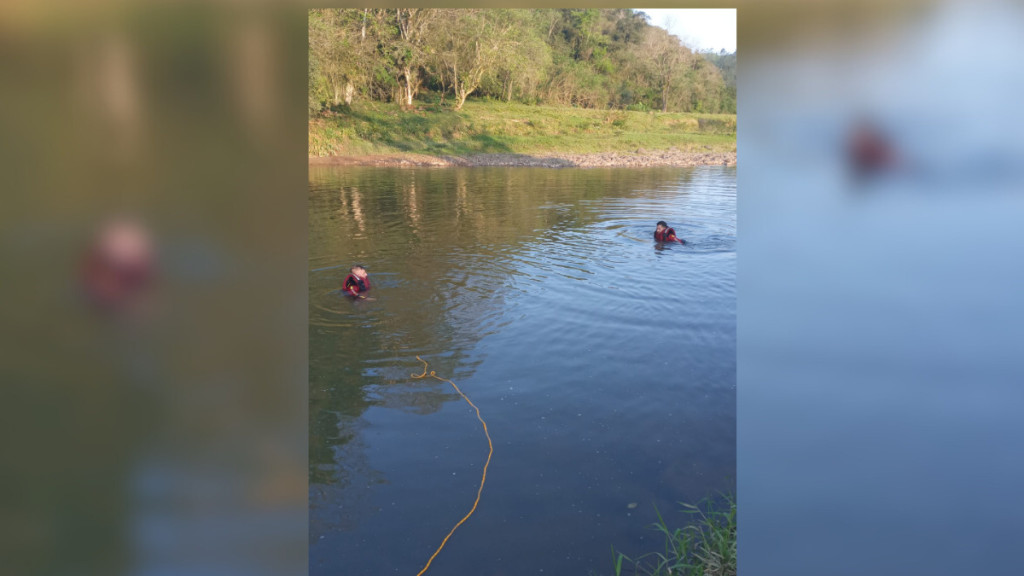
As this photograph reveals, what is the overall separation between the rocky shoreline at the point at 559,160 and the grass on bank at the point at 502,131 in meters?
0.25

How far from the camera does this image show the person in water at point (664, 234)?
320 inches

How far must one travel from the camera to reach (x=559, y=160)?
17.0 m

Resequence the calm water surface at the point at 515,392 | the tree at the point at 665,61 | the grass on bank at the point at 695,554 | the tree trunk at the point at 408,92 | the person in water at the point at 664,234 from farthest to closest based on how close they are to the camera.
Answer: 1. the tree at the point at 665,61
2. the tree trunk at the point at 408,92
3. the person in water at the point at 664,234
4. the calm water surface at the point at 515,392
5. the grass on bank at the point at 695,554

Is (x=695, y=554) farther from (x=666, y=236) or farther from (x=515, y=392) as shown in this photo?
(x=666, y=236)

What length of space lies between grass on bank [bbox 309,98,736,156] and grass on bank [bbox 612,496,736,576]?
14415 mm

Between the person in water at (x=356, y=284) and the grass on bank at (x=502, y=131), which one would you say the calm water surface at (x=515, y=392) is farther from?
the grass on bank at (x=502, y=131)

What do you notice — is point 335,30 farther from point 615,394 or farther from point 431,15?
point 615,394

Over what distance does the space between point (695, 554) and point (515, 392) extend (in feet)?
6.48

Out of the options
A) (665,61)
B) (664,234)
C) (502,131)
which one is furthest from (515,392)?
(665,61)

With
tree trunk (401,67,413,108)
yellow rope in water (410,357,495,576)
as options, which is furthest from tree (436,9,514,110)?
yellow rope in water (410,357,495,576)

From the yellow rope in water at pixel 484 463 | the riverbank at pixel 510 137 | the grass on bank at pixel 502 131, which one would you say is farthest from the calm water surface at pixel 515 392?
the grass on bank at pixel 502 131
